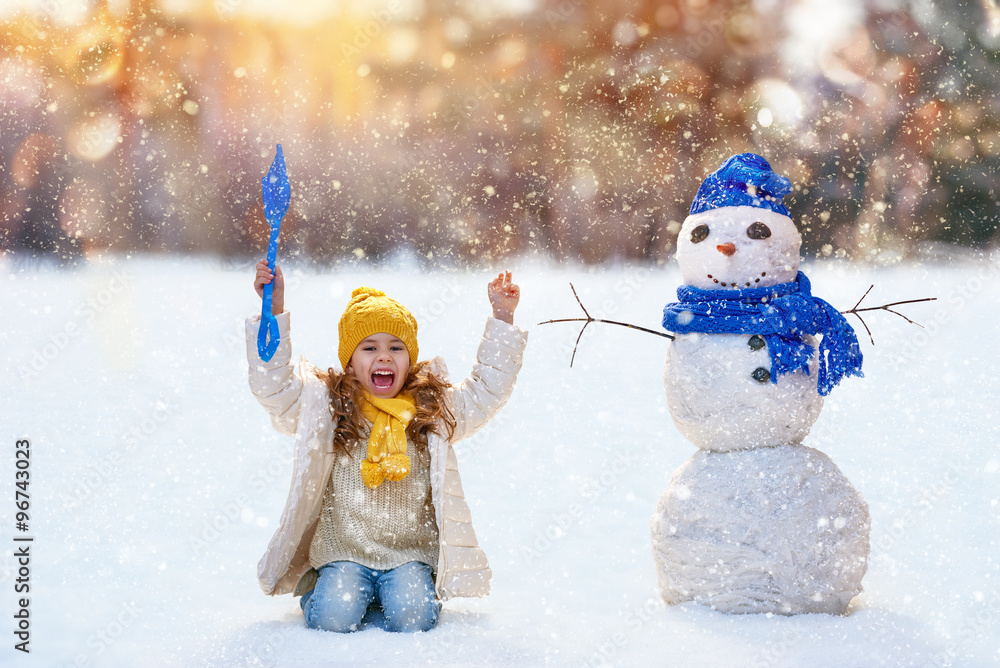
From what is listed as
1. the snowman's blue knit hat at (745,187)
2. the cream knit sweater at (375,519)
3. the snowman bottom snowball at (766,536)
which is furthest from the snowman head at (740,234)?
the cream knit sweater at (375,519)

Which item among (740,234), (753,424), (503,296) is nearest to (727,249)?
(740,234)

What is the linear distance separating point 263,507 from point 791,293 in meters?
1.90

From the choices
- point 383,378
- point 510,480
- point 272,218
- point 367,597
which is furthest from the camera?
point 510,480

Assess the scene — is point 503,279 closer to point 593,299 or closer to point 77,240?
point 593,299

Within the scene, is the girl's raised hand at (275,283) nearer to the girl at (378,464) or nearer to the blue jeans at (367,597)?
the girl at (378,464)

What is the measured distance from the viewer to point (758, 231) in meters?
2.08

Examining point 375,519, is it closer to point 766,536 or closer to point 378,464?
point 378,464

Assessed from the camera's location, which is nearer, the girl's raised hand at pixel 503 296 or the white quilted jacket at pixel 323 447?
the white quilted jacket at pixel 323 447

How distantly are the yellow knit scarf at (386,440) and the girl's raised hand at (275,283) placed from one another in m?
0.32

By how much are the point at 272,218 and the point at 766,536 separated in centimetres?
131

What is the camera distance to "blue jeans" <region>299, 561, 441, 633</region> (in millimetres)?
1967

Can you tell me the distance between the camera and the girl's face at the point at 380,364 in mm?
2127

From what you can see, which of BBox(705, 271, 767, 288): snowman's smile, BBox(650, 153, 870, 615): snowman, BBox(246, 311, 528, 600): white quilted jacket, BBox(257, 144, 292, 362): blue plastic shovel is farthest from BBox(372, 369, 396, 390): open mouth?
BBox(705, 271, 767, 288): snowman's smile

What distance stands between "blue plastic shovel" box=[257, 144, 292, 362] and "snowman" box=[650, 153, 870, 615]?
946 mm
